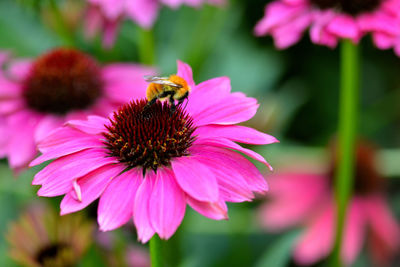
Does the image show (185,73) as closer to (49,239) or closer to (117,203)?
(117,203)

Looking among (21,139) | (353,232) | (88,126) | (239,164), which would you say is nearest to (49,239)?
(21,139)

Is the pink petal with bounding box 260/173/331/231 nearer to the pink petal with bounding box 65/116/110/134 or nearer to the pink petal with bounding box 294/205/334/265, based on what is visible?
the pink petal with bounding box 294/205/334/265

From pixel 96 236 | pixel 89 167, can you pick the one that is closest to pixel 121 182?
pixel 89 167

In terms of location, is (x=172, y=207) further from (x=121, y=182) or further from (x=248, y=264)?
(x=248, y=264)

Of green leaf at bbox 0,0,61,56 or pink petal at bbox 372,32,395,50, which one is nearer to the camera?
pink petal at bbox 372,32,395,50

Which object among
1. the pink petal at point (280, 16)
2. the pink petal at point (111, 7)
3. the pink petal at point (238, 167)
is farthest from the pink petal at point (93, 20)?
the pink petal at point (238, 167)

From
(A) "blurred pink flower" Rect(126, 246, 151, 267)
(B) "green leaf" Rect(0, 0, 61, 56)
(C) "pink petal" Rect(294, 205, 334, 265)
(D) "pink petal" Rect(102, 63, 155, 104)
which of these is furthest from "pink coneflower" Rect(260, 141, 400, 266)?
(B) "green leaf" Rect(0, 0, 61, 56)

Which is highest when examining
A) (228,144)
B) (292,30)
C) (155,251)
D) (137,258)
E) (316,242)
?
(292,30)
